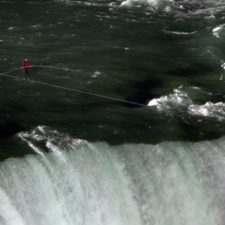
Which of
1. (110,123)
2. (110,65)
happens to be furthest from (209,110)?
(110,65)

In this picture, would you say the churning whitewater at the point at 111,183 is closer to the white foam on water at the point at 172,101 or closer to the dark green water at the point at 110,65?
the dark green water at the point at 110,65

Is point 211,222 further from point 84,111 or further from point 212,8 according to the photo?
point 212,8

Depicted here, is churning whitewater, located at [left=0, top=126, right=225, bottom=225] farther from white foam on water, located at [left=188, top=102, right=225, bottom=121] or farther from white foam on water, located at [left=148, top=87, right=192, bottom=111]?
white foam on water, located at [left=148, top=87, right=192, bottom=111]

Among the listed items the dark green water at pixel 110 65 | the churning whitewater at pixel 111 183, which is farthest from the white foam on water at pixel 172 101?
the churning whitewater at pixel 111 183

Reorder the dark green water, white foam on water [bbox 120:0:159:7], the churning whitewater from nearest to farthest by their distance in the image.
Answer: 1. the churning whitewater
2. the dark green water
3. white foam on water [bbox 120:0:159:7]

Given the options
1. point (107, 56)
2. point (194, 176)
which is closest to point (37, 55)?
point (107, 56)

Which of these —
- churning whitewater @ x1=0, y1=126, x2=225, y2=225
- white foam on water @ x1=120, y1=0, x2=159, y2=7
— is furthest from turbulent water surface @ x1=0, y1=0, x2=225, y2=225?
white foam on water @ x1=120, y1=0, x2=159, y2=7
